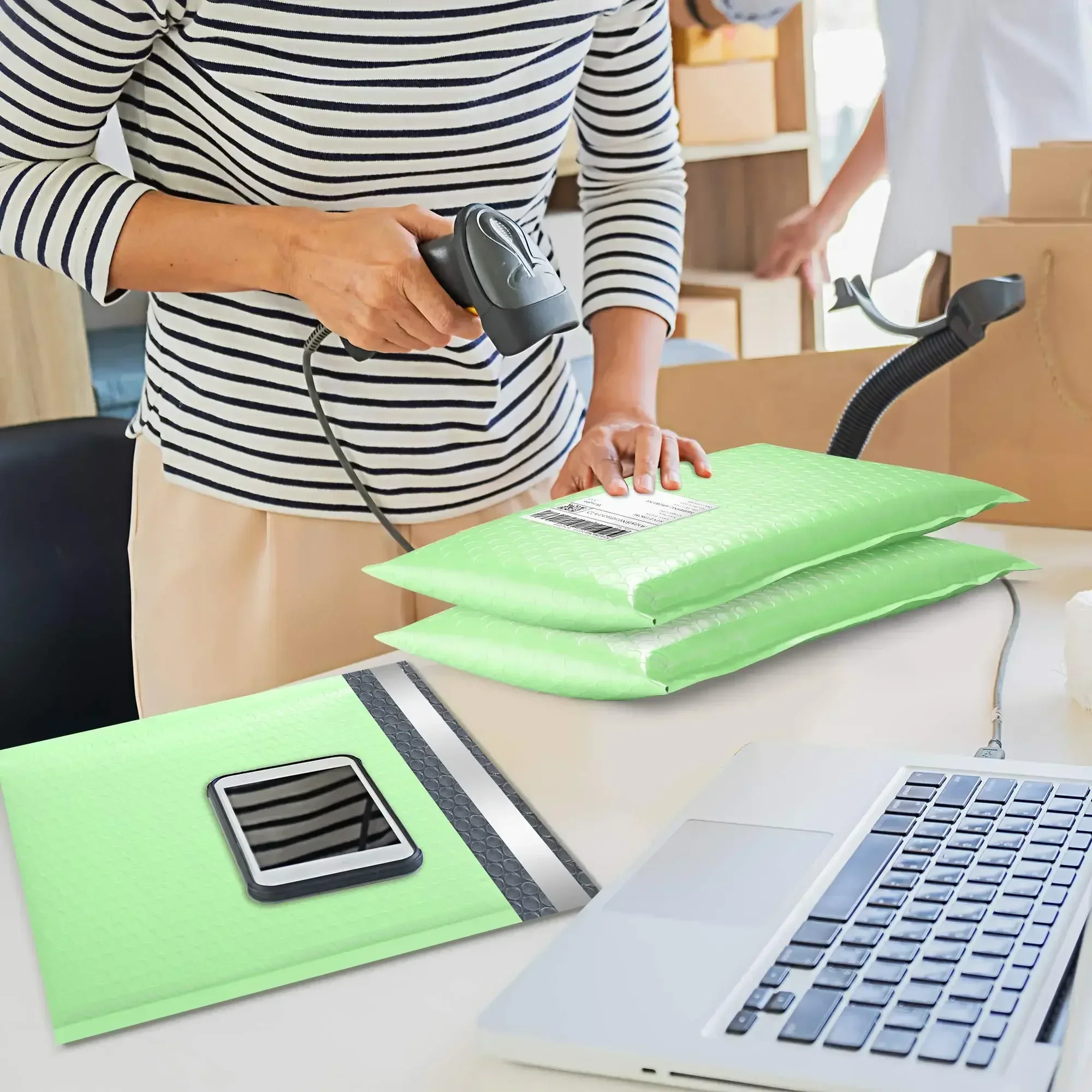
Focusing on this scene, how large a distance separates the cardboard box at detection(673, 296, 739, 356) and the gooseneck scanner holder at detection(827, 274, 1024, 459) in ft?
3.56

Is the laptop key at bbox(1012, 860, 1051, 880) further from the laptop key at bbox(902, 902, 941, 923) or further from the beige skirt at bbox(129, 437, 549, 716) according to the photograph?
the beige skirt at bbox(129, 437, 549, 716)

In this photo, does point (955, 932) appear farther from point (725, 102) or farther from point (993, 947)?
point (725, 102)

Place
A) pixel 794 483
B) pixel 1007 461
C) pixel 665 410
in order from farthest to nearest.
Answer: pixel 665 410 → pixel 1007 461 → pixel 794 483

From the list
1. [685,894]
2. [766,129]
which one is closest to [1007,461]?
[685,894]

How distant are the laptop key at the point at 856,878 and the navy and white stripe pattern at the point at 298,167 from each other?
1.58 feet

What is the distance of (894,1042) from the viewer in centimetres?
41

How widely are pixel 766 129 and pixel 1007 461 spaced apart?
1401mm

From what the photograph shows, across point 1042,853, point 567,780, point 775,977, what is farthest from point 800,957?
point 567,780

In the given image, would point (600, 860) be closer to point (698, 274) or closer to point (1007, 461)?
point (1007, 461)

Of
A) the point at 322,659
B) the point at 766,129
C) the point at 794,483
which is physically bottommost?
the point at 322,659

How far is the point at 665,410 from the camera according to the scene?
1180mm

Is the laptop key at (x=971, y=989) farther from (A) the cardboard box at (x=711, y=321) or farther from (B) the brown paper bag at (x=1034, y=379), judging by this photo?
(A) the cardboard box at (x=711, y=321)

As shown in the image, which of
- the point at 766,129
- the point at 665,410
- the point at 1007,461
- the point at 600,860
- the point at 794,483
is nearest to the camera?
the point at 600,860

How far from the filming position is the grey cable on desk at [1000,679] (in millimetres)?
638
